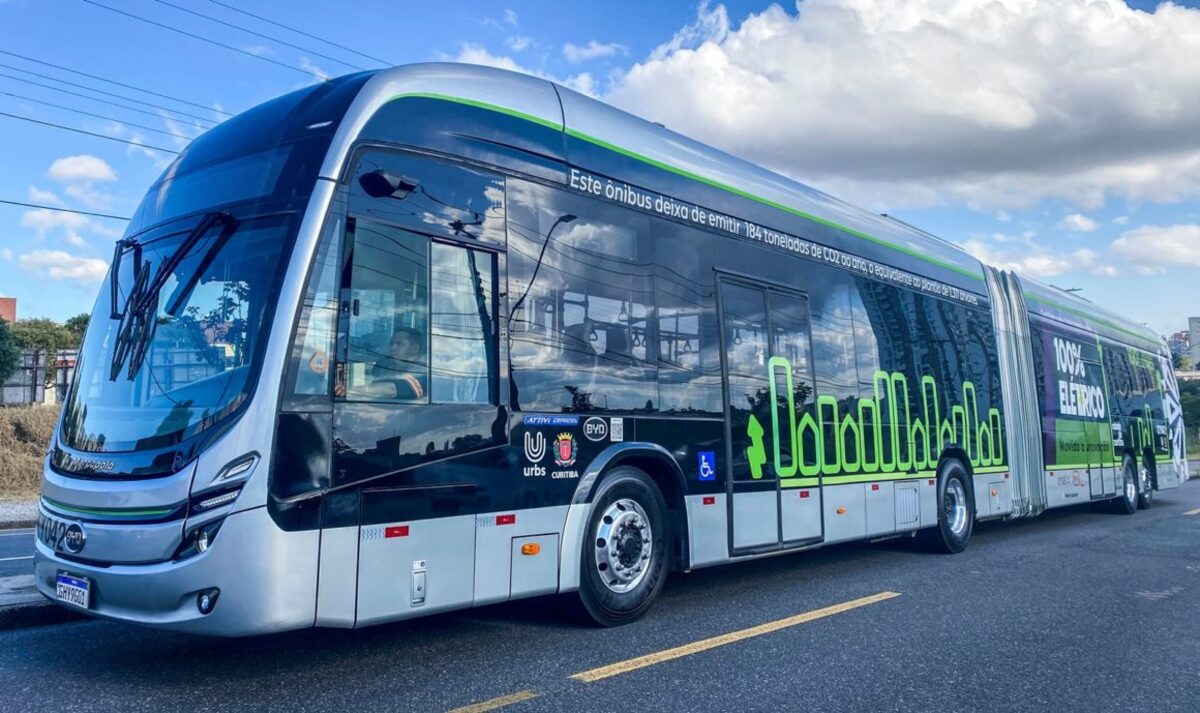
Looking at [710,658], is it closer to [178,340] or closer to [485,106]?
[178,340]

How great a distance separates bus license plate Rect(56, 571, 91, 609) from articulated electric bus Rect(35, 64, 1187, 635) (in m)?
0.01

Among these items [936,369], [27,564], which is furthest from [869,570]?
[27,564]

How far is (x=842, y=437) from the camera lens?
8.84 meters

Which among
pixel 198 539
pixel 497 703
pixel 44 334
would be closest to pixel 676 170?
pixel 497 703

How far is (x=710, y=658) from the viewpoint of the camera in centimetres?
555

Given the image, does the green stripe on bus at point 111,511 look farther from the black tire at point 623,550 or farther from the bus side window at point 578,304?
the black tire at point 623,550

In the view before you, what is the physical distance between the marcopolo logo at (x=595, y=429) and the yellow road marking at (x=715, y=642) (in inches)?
56.9

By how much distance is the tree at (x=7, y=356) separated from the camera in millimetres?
40188

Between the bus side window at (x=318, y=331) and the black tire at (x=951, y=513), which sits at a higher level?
the bus side window at (x=318, y=331)

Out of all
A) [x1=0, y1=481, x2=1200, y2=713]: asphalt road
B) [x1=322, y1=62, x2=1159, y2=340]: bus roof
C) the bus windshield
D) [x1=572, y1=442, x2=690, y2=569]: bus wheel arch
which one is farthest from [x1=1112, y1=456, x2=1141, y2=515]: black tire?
the bus windshield

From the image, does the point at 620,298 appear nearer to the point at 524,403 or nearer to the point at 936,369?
the point at 524,403

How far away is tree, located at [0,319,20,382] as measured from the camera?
4019cm

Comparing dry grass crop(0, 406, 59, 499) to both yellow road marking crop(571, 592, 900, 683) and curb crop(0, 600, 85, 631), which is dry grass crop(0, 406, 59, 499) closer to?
curb crop(0, 600, 85, 631)

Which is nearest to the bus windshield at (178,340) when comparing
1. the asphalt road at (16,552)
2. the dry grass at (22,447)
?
the asphalt road at (16,552)
